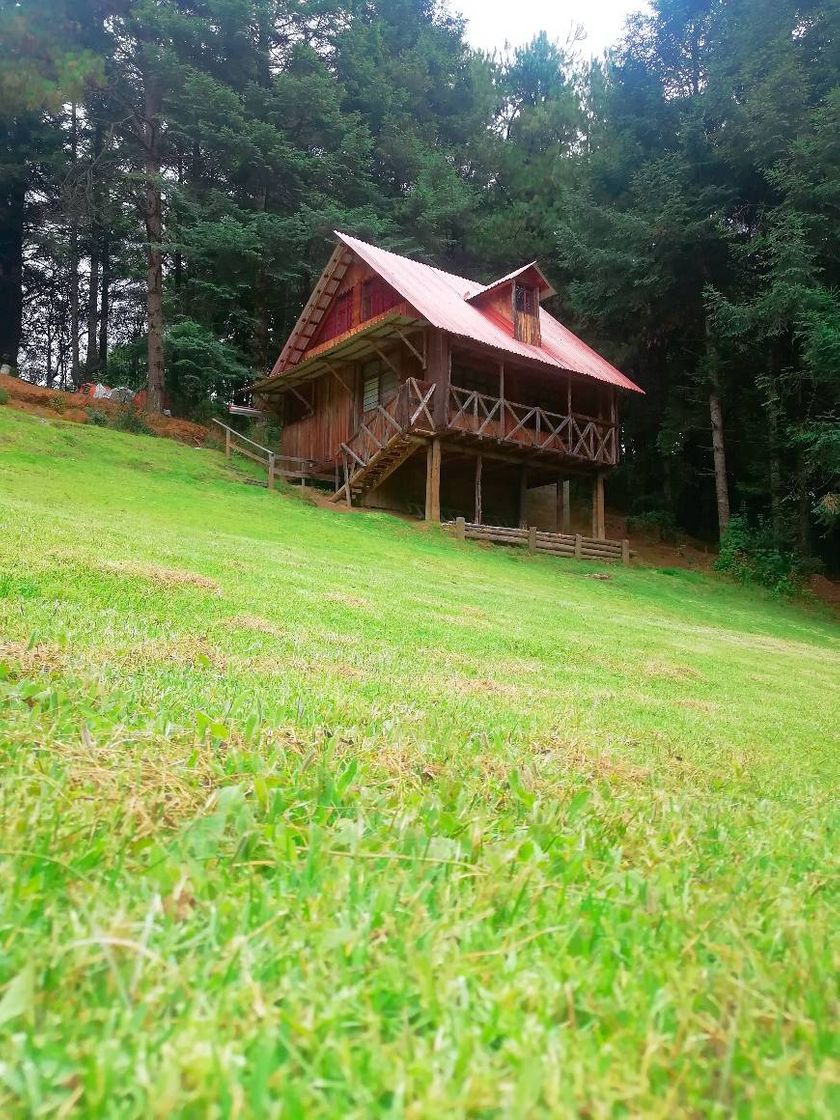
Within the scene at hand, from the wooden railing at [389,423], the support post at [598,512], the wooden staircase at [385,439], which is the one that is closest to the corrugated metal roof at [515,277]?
the wooden railing at [389,423]

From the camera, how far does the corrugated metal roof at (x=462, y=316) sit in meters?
20.8

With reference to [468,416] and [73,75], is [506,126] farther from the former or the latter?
[468,416]

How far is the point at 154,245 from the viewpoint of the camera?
27984 millimetres

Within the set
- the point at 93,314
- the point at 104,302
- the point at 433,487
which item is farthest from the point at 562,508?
the point at 104,302

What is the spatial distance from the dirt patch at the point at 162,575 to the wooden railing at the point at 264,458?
54.9 ft

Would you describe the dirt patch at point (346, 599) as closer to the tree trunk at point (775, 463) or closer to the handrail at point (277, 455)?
the handrail at point (277, 455)

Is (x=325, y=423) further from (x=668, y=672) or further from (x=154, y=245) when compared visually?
(x=668, y=672)

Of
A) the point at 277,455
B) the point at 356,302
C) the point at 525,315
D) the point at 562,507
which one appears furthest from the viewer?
the point at 562,507

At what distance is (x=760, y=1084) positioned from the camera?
1.10 m

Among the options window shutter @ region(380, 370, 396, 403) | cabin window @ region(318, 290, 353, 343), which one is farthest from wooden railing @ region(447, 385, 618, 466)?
cabin window @ region(318, 290, 353, 343)

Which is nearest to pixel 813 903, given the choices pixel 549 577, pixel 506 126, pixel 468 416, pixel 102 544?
pixel 102 544

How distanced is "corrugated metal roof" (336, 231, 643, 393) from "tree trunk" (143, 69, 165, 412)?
366 inches

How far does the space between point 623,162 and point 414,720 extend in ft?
A: 101

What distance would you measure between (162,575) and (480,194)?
105 ft
